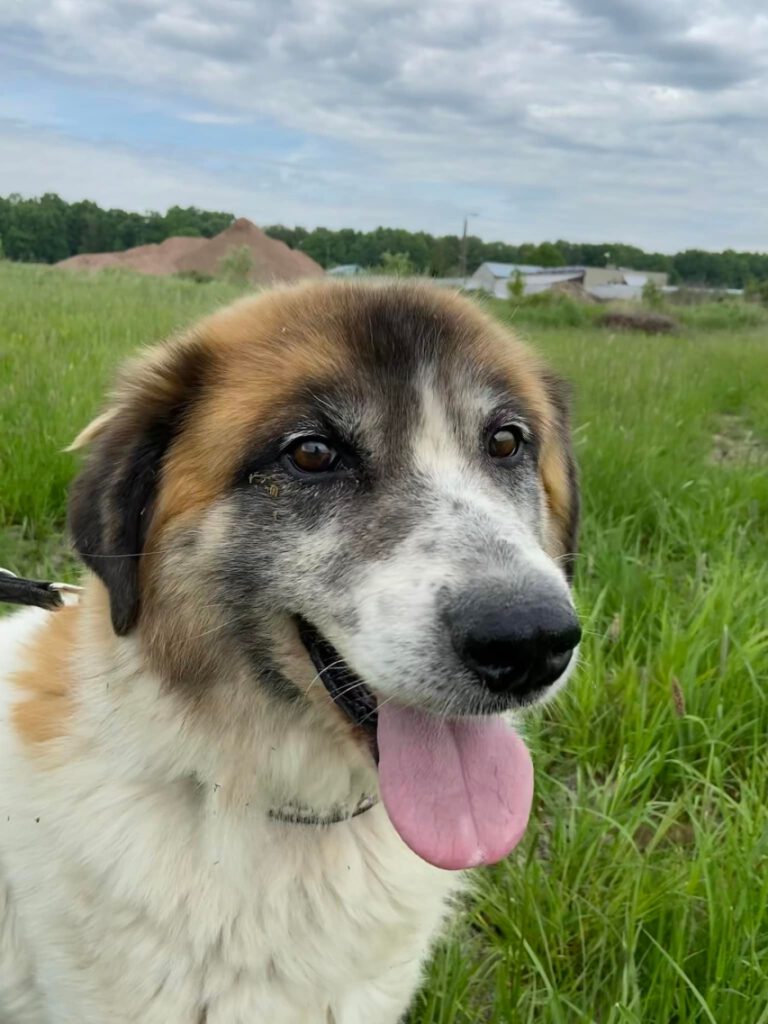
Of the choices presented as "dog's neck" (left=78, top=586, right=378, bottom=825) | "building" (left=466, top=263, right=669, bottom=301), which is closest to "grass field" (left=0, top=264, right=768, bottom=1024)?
"dog's neck" (left=78, top=586, right=378, bottom=825)

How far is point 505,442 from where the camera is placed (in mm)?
2197

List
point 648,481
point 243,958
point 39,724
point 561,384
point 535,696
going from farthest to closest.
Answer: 1. point 648,481
2. point 561,384
3. point 39,724
4. point 243,958
5. point 535,696

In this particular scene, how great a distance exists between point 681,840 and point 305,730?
60.1 inches

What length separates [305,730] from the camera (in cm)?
202

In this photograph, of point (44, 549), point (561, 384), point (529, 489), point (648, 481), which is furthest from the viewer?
point (648, 481)

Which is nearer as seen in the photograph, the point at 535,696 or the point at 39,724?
the point at 535,696

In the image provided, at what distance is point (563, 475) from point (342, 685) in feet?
3.42

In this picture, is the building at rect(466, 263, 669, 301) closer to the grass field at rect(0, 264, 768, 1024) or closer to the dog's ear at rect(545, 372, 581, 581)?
the grass field at rect(0, 264, 768, 1024)

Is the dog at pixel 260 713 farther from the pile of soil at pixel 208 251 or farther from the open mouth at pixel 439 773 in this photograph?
the pile of soil at pixel 208 251

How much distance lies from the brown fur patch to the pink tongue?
82 centimetres

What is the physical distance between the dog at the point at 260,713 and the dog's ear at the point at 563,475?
1.37 feet

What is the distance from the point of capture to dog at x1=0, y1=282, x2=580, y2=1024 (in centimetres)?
187

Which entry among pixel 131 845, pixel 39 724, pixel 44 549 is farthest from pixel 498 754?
pixel 44 549

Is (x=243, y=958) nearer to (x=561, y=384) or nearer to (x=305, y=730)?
(x=305, y=730)
